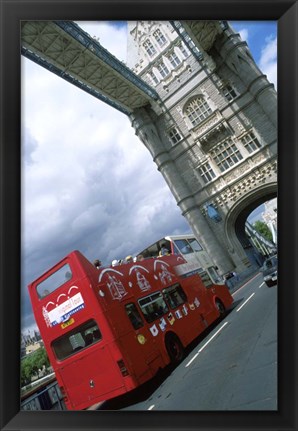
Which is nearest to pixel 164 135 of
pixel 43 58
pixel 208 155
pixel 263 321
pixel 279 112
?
pixel 208 155

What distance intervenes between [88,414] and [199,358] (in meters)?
3.75

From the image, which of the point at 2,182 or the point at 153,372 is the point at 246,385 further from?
the point at 2,182

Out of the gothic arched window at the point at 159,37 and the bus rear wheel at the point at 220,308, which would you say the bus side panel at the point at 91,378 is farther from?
the gothic arched window at the point at 159,37

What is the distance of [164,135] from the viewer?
26.6 metres

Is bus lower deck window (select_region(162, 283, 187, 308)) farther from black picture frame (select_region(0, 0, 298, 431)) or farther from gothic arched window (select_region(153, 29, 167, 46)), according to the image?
gothic arched window (select_region(153, 29, 167, 46))

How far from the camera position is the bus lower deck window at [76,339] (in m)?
5.87

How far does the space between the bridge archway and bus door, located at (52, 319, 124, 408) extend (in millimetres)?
18896

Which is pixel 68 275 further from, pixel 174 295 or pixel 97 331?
pixel 174 295

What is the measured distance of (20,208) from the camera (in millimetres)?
3609

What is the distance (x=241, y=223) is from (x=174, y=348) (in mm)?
19368

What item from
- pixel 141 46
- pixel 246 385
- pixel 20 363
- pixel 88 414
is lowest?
pixel 246 385

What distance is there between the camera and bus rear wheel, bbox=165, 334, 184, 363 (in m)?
7.23

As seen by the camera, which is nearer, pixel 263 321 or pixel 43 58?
pixel 263 321

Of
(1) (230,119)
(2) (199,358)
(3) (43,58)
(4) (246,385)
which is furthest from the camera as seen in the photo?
(1) (230,119)
